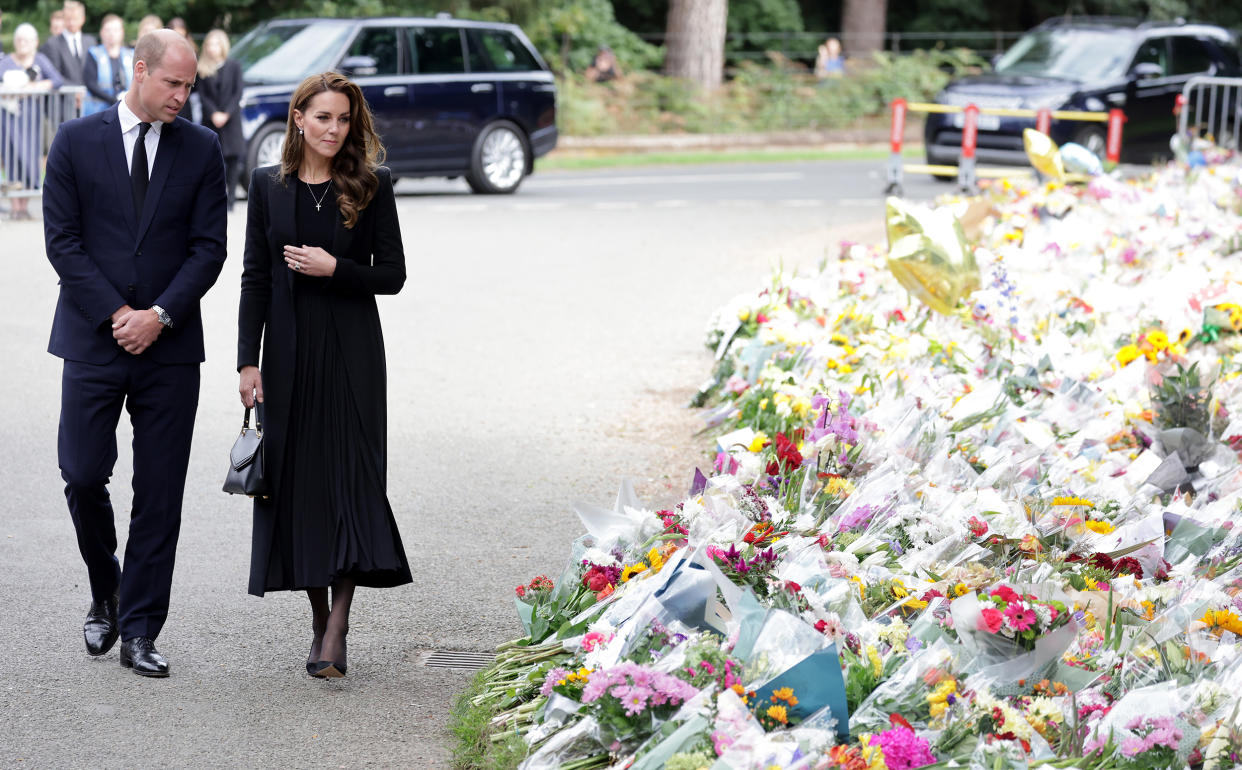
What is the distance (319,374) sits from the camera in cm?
459

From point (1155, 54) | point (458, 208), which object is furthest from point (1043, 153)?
point (1155, 54)

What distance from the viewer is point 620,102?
2881 cm

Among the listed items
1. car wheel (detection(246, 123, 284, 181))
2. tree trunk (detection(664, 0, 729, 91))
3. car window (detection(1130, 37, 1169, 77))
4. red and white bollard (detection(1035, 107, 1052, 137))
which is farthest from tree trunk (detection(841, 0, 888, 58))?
car wheel (detection(246, 123, 284, 181))

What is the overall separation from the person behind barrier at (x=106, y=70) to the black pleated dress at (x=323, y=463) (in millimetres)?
11182

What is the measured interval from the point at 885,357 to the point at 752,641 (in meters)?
3.50

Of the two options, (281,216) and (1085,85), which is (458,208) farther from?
(281,216)

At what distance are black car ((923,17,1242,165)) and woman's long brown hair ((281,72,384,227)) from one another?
51.0ft

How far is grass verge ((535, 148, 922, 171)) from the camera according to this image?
76.7ft

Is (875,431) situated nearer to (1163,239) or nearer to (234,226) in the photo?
(1163,239)

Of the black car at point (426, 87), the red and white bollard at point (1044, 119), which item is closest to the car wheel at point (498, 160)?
the black car at point (426, 87)

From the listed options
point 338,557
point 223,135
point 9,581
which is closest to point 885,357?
point 338,557

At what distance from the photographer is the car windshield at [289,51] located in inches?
645

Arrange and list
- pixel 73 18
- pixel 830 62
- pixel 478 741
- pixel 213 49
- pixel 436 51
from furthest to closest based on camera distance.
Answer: pixel 830 62 < pixel 436 51 < pixel 73 18 < pixel 213 49 < pixel 478 741

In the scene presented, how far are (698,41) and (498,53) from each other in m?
12.3
